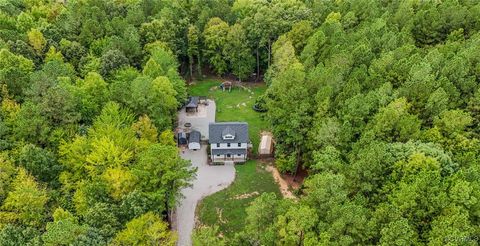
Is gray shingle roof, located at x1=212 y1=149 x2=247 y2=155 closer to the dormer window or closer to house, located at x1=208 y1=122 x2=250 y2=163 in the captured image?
house, located at x1=208 y1=122 x2=250 y2=163

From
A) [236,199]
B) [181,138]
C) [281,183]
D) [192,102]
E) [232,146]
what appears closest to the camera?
[236,199]

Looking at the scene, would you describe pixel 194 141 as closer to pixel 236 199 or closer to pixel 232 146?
pixel 232 146

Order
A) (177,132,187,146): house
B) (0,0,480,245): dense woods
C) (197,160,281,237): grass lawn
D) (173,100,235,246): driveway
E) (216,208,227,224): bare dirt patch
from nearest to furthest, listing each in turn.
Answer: (0,0,480,245): dense woods < (173,100,235,246): driveway < (197,160,281,237): grass lawn < (216,208,227,224): bare dirt patch < (177,132,187,146): house

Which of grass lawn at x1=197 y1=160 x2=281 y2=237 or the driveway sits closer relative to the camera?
the driveway

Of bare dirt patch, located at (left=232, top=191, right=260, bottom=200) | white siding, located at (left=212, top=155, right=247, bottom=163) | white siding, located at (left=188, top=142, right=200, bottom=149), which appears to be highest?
white siding, located at (left=188, top=142, right=200, bottom=149)

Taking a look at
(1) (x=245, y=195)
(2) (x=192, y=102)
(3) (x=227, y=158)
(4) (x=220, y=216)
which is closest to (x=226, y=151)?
(3) (x=227, y=158)

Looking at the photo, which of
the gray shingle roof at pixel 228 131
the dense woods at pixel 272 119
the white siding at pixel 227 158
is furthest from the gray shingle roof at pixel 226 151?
the dense woods at pixel 272 119

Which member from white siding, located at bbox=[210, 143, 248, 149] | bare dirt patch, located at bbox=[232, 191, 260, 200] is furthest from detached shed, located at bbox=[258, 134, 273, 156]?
bare dirt patch, located at bbox=[232, 191, 260, 200]
